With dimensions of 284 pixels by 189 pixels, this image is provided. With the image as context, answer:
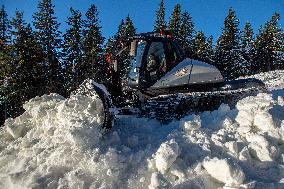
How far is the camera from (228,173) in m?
5.72

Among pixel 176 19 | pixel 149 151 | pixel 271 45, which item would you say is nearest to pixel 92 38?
pixel 176 19

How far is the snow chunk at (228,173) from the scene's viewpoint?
225 inches

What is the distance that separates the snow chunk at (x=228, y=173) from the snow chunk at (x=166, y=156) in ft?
2.45

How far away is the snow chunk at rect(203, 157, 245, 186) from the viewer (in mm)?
5718

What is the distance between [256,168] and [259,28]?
47594 millimetres

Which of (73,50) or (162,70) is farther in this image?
(73,50)

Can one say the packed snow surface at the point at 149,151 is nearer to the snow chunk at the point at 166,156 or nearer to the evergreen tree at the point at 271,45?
the snow chunk at the point at 166,156

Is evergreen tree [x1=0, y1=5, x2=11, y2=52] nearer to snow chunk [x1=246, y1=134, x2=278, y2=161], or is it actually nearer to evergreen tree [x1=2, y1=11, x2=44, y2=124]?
evergreen tree [x1=2, y1=11, x2=44, y2=124]

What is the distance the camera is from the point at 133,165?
661cm

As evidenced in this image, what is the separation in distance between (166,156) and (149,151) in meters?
0.79

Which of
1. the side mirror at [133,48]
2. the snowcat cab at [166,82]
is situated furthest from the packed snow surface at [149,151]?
the side mirror at [133,48]

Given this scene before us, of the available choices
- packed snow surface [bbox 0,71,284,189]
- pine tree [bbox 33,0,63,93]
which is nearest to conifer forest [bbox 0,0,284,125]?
pine tree [bbox 33,0,63,93]

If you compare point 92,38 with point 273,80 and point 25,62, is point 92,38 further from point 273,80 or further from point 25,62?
point 273,80

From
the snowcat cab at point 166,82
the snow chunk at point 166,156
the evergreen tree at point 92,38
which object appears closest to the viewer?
the snow chunk at point 166,156
